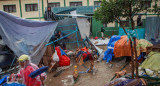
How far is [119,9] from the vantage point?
3539 mm

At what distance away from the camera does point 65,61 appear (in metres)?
7.17

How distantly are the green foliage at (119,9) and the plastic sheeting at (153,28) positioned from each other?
847 cm

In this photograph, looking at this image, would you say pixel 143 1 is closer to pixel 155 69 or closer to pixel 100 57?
pixel 155 69

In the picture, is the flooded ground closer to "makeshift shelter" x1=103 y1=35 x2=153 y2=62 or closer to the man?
"makeshift shelter" x1=103 y1=35 x2=153 y2=62

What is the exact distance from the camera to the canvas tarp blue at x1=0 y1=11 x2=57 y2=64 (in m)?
5.48

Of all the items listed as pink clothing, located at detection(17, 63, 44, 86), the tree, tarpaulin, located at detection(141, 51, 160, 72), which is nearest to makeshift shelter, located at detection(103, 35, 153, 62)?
tarpaulin, located at detection(141, 51, 160, 72)

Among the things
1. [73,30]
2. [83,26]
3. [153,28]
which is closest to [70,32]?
[73,30]

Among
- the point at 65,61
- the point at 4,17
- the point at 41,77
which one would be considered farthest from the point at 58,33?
the point at 41,77

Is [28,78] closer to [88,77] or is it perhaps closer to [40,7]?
[88,77]

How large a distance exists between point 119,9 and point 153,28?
8986 millimetres

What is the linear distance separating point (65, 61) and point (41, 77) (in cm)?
401

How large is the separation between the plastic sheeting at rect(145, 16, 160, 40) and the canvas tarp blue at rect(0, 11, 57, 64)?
8372 mm

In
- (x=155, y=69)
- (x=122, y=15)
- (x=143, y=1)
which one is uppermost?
(x=143, y=1)

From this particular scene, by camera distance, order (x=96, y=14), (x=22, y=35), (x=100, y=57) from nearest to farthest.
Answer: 1. (x=96, y=14)
2. (x=22, y=35)
3. (x=100, y=57)
